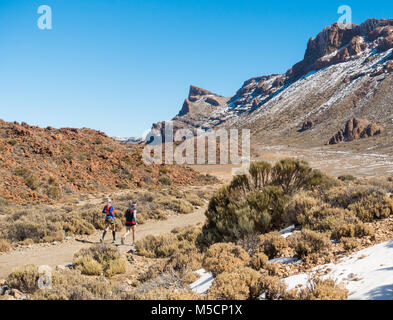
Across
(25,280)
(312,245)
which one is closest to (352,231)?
(312,245)

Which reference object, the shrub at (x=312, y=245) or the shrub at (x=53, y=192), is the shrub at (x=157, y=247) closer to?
the shrub at (x=312, y=245)

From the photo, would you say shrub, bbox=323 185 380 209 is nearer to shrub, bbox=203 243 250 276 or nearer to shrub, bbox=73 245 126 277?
shrub, bbox=203 243 250 276

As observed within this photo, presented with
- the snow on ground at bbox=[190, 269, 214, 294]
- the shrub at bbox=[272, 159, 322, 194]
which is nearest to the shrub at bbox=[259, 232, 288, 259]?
the snow on ground at bbox=[190, 269, 214, 294]

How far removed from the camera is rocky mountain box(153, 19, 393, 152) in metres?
88.3

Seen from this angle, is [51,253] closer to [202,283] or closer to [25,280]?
[25,280]

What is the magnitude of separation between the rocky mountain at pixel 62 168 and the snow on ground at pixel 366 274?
57.2ft

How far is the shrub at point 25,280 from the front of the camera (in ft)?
17.5

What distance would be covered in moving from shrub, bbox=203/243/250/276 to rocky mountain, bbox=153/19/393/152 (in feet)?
188

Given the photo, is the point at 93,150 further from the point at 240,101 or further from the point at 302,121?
the point at 240,101

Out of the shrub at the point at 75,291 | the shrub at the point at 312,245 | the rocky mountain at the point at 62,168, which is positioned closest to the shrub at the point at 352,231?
the shrub at the point at 312,245

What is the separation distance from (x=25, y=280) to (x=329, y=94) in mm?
124571

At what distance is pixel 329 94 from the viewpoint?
112562 mm
